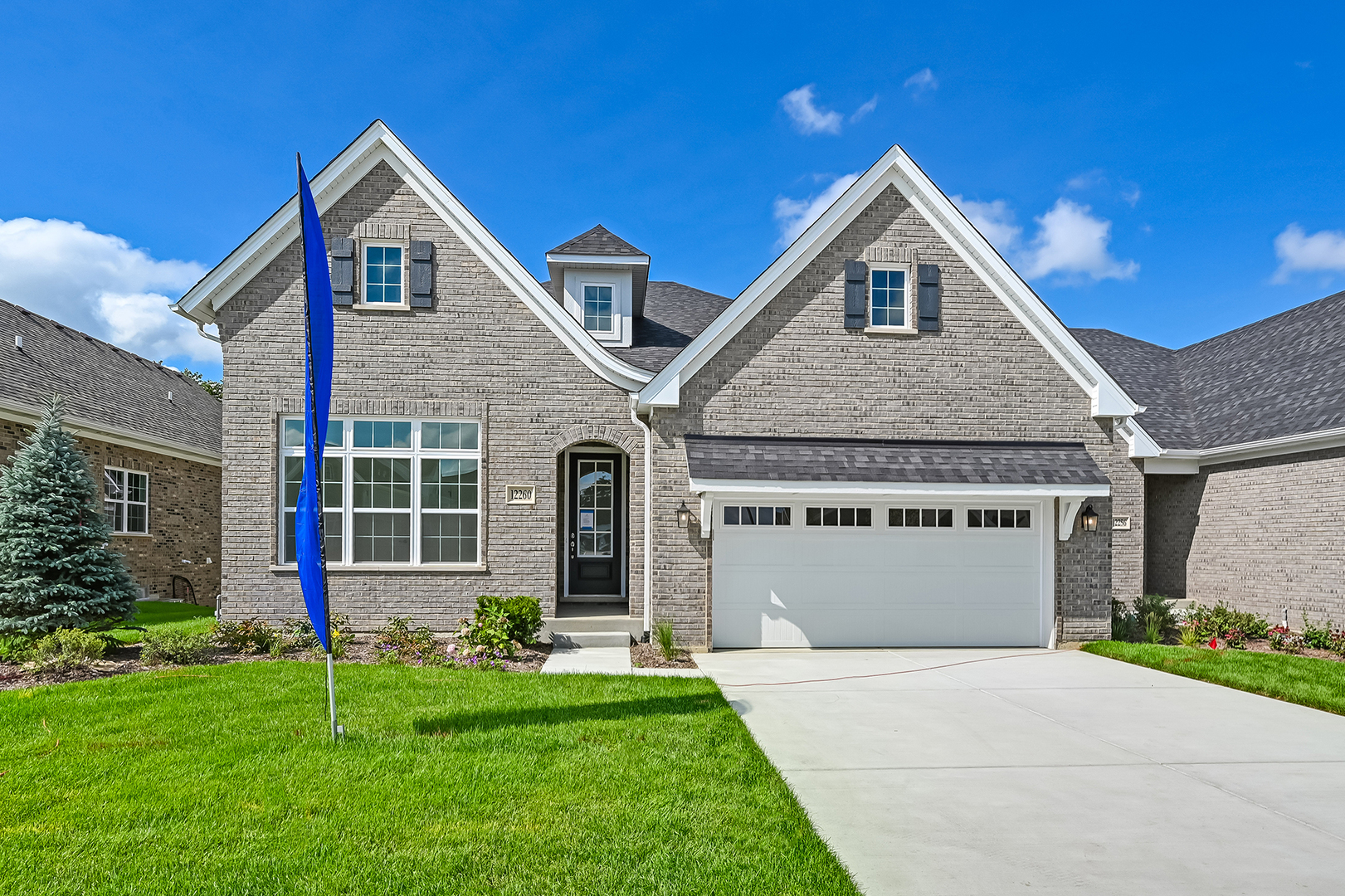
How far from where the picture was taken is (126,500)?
17.1 meters

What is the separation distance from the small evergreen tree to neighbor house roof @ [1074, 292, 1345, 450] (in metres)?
18.6

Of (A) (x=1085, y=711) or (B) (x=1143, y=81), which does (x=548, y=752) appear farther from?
(B) (x=1143, y=81)

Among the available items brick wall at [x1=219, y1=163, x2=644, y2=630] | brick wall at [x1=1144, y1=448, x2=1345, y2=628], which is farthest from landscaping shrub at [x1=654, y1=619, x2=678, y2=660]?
brick wall at [x1=1144, y1=448, x2=1345, y2=628]

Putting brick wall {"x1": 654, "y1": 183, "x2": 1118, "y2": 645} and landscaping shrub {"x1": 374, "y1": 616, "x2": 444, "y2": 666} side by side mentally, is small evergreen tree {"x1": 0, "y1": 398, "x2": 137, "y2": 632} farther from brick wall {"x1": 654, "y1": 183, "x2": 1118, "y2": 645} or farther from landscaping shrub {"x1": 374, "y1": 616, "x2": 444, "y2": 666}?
brick wall {"x1": 654, "y1": 183, "x2": 1118, "y2": 645}

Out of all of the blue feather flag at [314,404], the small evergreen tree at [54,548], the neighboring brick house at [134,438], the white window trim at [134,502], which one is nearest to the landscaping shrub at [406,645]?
the small evergreen tree at [54,548]

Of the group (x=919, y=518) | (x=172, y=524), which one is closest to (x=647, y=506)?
(x=919, y=518)

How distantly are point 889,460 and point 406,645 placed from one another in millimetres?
7331

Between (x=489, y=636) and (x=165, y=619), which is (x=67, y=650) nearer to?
(x=165, y=619)

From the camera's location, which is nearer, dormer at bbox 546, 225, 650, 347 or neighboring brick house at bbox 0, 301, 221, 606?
dormer at bbox 546, 225, 650, 347

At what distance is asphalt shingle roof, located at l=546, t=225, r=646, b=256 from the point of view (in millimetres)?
14547

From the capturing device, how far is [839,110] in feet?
46.3

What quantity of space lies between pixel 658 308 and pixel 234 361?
859 centimetres

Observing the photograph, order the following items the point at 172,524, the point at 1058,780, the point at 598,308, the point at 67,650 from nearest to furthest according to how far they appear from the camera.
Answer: the point at 1058,780
the point at 67,650
the point at 598,308
the point at 172,524

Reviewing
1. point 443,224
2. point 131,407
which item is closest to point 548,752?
point 443,224
